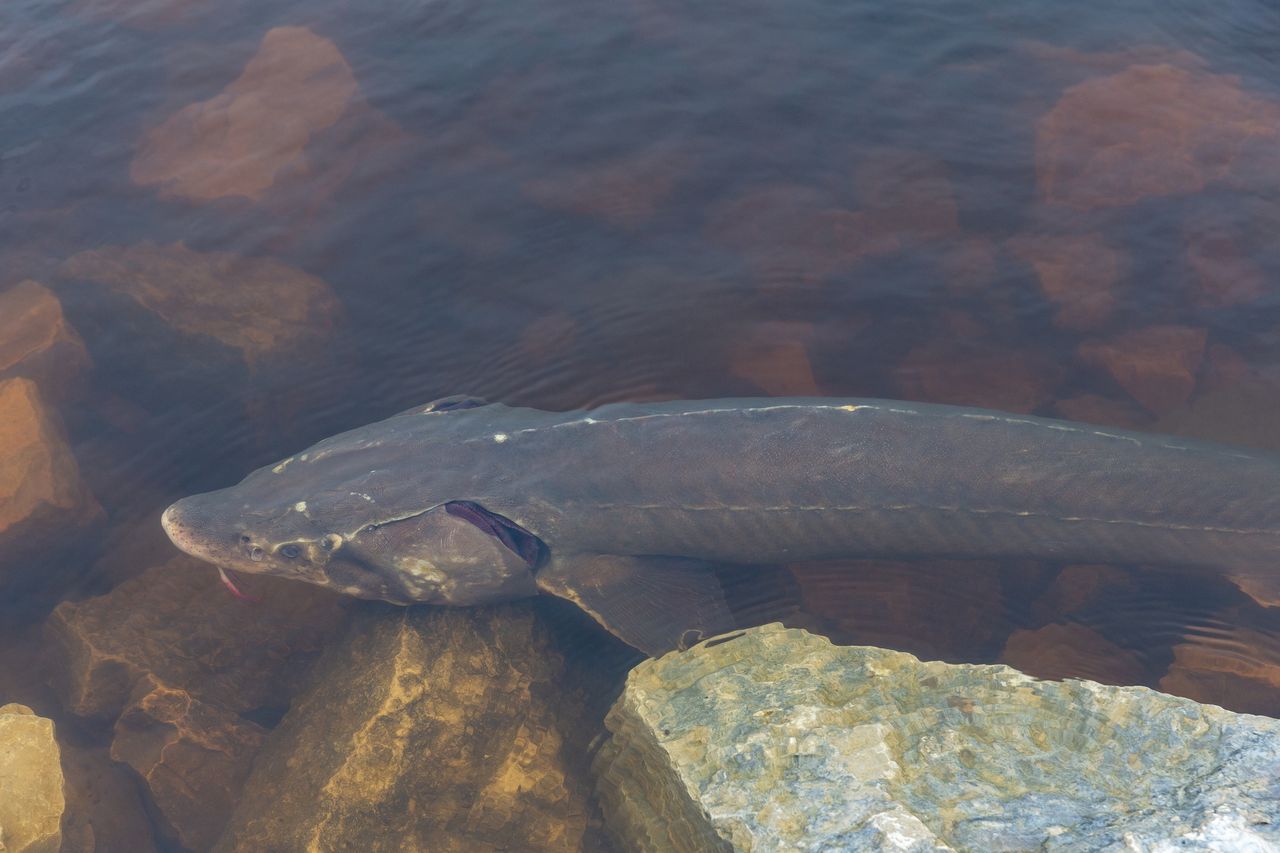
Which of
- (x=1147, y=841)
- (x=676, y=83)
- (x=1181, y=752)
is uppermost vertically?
(x=676, y=83)

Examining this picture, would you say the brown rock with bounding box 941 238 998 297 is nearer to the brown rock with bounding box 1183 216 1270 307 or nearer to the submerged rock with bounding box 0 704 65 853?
the brown rock with bounding box 1183 216 1270 307

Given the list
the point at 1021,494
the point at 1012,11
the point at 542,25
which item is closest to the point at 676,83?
the point at 542,25

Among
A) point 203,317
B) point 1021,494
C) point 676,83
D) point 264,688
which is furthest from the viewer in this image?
point 676,83

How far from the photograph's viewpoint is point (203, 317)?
5691mm

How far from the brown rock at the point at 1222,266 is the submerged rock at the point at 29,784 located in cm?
640

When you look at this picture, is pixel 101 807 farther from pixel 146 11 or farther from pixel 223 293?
pixel 146 11

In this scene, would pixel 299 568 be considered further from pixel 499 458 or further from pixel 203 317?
pixel 203 317

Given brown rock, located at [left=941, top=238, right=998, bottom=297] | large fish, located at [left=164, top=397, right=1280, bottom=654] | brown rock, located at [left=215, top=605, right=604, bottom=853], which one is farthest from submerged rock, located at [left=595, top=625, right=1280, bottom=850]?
brown rock, located at [left=941, top=238, right=998, bottom=297]

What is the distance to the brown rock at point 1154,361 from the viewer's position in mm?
5316

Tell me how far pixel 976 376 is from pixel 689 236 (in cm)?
192

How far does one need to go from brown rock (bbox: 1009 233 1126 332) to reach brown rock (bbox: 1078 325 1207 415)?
0.18m

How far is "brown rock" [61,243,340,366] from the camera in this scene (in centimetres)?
563

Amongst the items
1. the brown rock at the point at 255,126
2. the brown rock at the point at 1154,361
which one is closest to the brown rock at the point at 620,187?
the brown rock at the point at 255,126

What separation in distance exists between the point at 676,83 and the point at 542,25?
1277 millimetres
